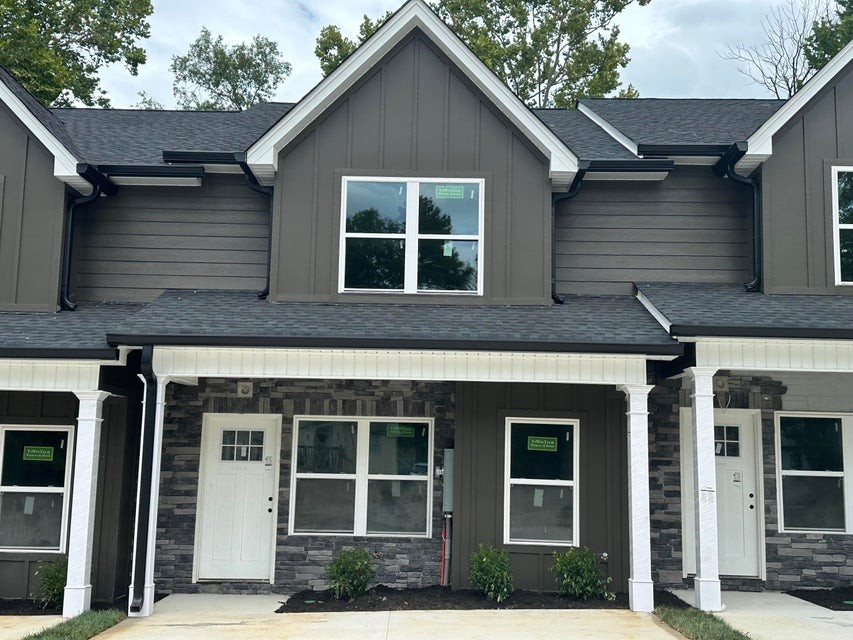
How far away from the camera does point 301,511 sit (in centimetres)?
1007

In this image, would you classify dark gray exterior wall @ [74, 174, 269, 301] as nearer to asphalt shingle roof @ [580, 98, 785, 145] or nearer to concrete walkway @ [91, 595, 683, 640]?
concrete walkway @ [91, 595, 683, 640]

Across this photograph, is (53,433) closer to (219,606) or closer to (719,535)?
(219,606)

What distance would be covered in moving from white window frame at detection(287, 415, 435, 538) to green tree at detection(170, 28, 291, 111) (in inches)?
1033

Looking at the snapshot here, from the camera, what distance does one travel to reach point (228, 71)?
111 ft

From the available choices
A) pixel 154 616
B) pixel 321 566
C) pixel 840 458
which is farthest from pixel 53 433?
pixel 840 458

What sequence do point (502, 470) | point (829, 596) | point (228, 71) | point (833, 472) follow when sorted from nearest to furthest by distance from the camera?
point (829, 596), point (502, 470), point (833, 472), point (228, 71)

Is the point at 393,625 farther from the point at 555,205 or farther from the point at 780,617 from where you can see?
the point at 555,205

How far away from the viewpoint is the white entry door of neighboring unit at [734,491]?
995cm

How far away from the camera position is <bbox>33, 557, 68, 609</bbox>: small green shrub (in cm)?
896

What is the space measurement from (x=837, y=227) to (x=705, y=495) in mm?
3971

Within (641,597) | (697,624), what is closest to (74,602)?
(641,597)

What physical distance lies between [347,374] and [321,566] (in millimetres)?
2757

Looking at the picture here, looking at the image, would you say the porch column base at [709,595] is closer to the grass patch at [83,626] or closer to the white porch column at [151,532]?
the white porch column at [151,532]

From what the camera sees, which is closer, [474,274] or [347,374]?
[347,374]
